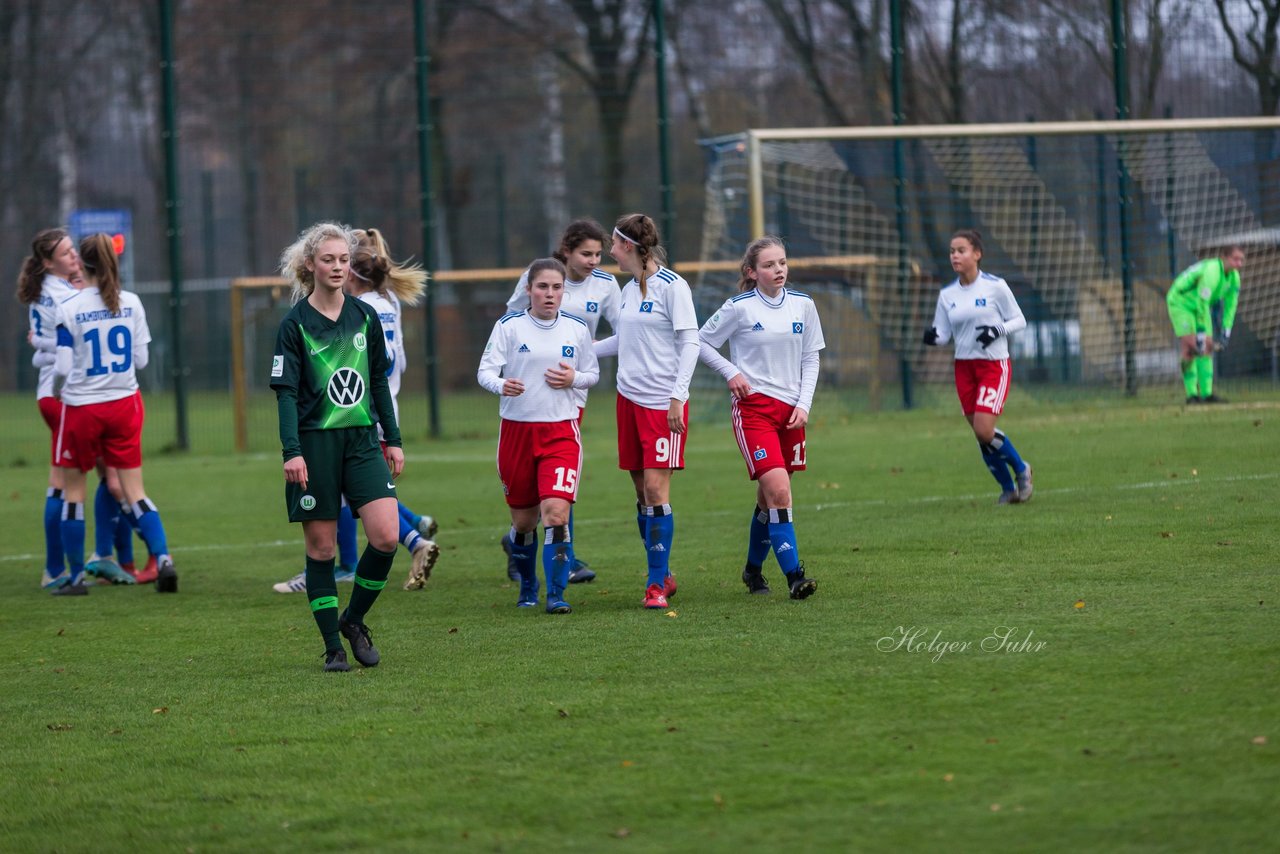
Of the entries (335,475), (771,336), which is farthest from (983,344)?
(335,475)

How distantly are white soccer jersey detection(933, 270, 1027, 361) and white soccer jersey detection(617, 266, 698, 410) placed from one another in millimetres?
3355

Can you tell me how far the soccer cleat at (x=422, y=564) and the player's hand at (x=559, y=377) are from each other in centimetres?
126

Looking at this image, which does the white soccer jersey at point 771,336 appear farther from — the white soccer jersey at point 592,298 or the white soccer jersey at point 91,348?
the white soccer jersey at point 91,348

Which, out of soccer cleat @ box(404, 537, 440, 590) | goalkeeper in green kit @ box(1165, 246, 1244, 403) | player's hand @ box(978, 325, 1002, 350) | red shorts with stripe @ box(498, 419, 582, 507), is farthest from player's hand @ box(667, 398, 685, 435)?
goalkeeper in green kit @ box(1165, 246, 1244, 403)

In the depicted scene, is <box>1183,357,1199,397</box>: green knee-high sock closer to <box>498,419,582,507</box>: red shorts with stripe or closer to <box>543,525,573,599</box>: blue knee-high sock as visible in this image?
<box>498,419,582,507</box>: red shorts with stripe

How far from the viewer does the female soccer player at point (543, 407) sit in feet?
24.7

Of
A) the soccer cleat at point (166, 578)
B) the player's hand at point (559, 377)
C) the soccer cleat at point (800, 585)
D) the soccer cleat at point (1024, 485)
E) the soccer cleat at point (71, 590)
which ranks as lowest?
the soccer cleat at point (71, 590)

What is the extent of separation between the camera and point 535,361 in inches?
303

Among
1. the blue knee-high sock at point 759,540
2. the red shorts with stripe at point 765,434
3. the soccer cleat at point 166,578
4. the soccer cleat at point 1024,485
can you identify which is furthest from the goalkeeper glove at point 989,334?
the soccer cleat at point 166,578

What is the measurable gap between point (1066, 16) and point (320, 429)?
16050 mm

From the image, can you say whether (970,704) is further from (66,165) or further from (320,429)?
(66,165)

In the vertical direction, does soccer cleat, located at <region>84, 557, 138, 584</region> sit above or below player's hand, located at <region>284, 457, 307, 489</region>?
below

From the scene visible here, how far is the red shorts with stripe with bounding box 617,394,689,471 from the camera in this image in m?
7.69

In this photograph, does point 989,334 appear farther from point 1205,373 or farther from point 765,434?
point 1205,373
